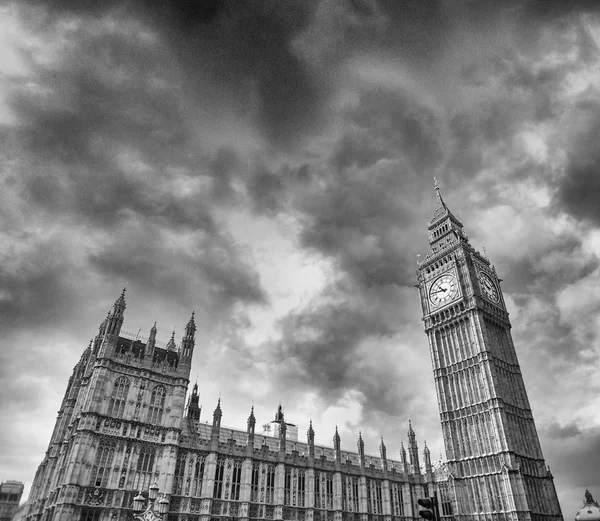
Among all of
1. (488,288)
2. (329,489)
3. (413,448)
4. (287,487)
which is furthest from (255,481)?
(488,288)

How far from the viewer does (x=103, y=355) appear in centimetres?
6244

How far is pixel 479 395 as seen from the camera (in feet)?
274

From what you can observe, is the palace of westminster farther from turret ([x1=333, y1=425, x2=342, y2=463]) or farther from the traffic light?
the traffic light

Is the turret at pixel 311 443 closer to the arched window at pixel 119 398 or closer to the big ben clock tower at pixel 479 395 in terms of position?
the big ben clock tower at pixel 479 395

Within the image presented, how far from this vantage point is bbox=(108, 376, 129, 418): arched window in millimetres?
60219

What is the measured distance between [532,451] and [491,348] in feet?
61.1

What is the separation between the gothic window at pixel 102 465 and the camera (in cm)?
5519

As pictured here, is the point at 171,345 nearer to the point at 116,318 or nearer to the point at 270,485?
the point at 116,318

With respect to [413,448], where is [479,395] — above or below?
above

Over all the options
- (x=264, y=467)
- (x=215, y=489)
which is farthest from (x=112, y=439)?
(x=264, y=467)

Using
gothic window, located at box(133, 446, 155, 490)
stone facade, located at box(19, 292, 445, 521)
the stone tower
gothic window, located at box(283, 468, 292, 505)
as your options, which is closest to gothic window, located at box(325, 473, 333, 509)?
stone facade, located at box(19, 292, 445, 521)

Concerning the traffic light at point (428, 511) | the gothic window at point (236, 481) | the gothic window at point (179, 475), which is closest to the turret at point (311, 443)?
the gothic window at point (236, 481)

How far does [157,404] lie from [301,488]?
85.5 feet

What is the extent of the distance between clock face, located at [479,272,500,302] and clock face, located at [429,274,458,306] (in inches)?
225
